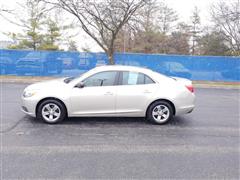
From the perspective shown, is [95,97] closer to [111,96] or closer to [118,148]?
[111,96]

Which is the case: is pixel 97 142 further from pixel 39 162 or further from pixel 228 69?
pixel 228 69

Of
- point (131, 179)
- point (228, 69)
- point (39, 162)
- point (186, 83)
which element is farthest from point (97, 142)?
point (228, 69)

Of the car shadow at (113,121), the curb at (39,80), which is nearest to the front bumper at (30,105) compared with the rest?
the car shadow at (113,121)

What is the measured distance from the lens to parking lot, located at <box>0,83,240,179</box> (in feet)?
11.9

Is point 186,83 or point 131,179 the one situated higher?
point 186,83

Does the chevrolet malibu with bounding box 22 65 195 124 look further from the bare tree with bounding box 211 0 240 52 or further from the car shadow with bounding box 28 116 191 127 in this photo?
the bare tree with bounding box 211 0 240 52

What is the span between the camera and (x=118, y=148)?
458 cm

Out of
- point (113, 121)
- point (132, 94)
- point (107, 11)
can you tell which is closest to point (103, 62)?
point (107, 11)

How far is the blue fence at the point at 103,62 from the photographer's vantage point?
57.2 feet

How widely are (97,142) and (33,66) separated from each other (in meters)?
14.1

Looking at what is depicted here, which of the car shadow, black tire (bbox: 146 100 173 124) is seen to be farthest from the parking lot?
black tire (bbox: 146 100 173 124)

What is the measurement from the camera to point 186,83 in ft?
21.8

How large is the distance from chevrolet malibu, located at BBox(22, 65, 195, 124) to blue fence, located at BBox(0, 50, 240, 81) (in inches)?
448

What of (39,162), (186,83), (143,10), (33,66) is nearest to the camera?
(39,162)
